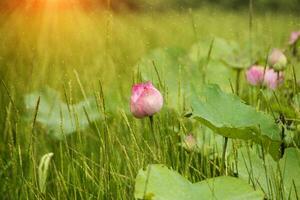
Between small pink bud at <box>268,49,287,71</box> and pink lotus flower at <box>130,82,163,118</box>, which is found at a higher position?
small pink bud at <box>268,49,287,71</box>

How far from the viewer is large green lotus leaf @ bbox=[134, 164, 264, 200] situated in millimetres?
832

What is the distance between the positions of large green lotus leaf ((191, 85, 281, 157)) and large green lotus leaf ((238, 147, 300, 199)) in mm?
25

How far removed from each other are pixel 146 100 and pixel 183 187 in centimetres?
18

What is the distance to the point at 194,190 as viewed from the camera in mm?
863

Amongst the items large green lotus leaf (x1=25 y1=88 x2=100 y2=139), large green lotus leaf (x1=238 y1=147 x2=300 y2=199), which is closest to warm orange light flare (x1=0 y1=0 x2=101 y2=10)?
large green lotus leaf (x1=25 y1=88 x2=100 y2=139)

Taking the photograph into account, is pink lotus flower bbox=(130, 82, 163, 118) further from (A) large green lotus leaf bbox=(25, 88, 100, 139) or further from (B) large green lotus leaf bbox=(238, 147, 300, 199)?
(A) large green lotus leaf bbox=(25, 88, 100, 139)

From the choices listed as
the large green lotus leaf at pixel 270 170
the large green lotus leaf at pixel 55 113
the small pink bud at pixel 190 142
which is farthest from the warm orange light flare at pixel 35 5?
the large green lotus leaf at pixel 270 170

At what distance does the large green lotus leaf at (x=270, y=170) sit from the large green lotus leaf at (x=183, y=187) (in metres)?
0.06

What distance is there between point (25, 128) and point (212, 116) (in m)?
0.64

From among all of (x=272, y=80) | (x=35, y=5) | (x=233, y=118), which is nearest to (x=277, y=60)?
(x=272, y=80)

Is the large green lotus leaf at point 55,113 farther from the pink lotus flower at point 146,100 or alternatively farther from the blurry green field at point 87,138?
the pink lotus flower at point 146,100

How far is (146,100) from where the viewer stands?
979mm

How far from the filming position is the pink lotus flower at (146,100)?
38.5 inches

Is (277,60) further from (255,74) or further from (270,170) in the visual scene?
(270,170)
